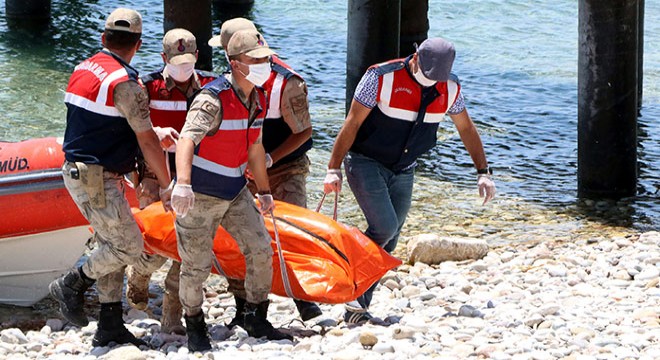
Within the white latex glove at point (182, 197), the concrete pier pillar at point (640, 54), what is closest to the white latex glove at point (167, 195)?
the white latex glove at point (182, 197)

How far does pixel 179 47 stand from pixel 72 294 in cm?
138

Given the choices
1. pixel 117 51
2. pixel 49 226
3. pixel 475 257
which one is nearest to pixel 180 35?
pixel 117 51

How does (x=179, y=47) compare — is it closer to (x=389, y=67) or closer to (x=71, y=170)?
(x=71, y=170)

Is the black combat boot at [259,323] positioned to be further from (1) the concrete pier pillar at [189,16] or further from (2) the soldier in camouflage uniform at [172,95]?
(1) the concrete pier pillar at [189,16]

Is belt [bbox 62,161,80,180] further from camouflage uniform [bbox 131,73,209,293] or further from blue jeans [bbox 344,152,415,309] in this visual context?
blue jeans [bbox 344,152,415,309]

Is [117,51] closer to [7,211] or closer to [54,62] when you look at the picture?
[7,211]

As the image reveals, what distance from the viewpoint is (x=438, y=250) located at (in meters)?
8.03

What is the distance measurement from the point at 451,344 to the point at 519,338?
13.0 inches

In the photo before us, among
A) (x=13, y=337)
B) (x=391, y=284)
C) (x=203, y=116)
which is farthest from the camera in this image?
(x=391, y=284)

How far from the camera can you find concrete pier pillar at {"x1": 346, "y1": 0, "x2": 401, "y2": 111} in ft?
38.8

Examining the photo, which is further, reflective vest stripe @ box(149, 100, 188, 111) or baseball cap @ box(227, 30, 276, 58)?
reflective vest stripe @ box(149, 100, 188, 111)

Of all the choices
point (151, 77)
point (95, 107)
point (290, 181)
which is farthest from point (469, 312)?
point (95, 107)

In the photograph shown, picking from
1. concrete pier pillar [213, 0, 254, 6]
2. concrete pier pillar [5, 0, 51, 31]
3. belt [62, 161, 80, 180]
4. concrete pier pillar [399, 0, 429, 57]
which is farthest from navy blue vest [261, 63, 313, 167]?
concrete pier pillar [213, 0, 254, 6]

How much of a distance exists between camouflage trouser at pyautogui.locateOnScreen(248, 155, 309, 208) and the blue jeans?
0.38m
